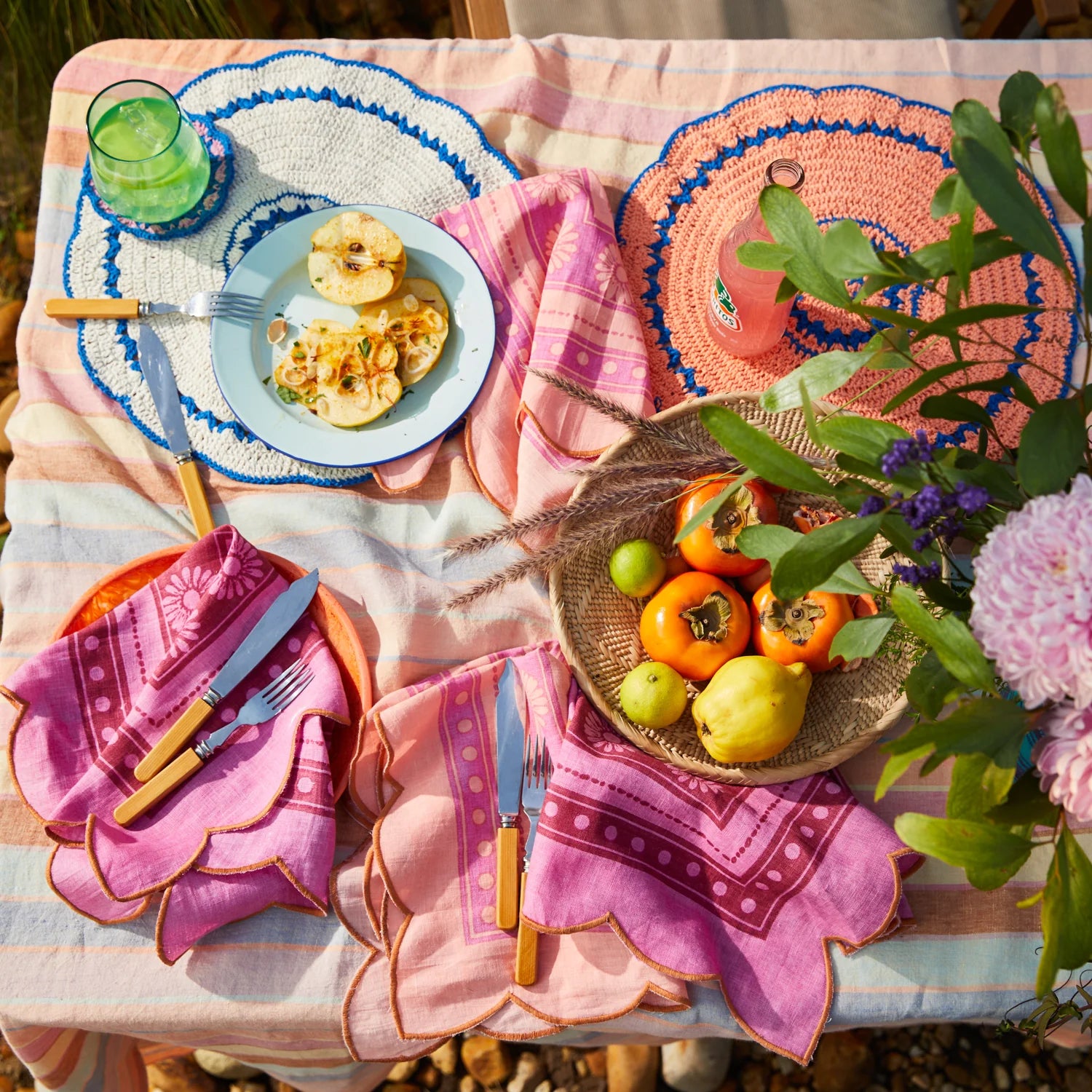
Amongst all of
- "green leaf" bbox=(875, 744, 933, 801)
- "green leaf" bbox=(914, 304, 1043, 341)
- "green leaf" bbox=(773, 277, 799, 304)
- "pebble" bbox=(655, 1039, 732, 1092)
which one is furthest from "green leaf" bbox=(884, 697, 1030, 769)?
"pebble" bbox=(655, 1039, 732, 1092)

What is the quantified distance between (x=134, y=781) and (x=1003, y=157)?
0.90 metres

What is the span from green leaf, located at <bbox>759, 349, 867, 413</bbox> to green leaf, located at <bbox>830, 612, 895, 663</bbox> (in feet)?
0.51

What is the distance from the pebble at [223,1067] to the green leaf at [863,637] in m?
1.51

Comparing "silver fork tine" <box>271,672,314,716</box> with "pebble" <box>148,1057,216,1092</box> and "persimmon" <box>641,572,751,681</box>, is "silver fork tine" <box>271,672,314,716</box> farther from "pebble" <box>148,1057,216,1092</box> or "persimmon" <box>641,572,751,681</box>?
"pebble" <box>148,1057,216,1092</box>

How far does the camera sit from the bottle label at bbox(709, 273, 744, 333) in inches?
38.6

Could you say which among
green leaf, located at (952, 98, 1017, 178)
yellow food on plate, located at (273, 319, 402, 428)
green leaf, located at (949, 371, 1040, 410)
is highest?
green leaf, located at (952, 98, 1017, 178)

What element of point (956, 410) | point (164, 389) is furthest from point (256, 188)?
point (956, 410)

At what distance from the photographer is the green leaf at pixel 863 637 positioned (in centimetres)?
60

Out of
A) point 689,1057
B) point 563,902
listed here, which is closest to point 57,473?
point 563,902

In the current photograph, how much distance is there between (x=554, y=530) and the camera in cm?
97

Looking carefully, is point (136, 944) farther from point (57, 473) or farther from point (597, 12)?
point (597, 12)

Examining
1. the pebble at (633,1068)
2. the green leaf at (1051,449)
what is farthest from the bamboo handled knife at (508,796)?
the pebble at (633,1068)

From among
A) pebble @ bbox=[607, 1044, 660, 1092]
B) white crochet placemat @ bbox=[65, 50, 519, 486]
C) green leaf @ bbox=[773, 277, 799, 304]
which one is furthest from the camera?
pebble @ bbox=[607, 1044, 660, 1092]

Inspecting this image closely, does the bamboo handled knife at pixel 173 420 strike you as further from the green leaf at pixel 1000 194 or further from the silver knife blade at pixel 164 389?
the green leaf at pixel 1000 194
